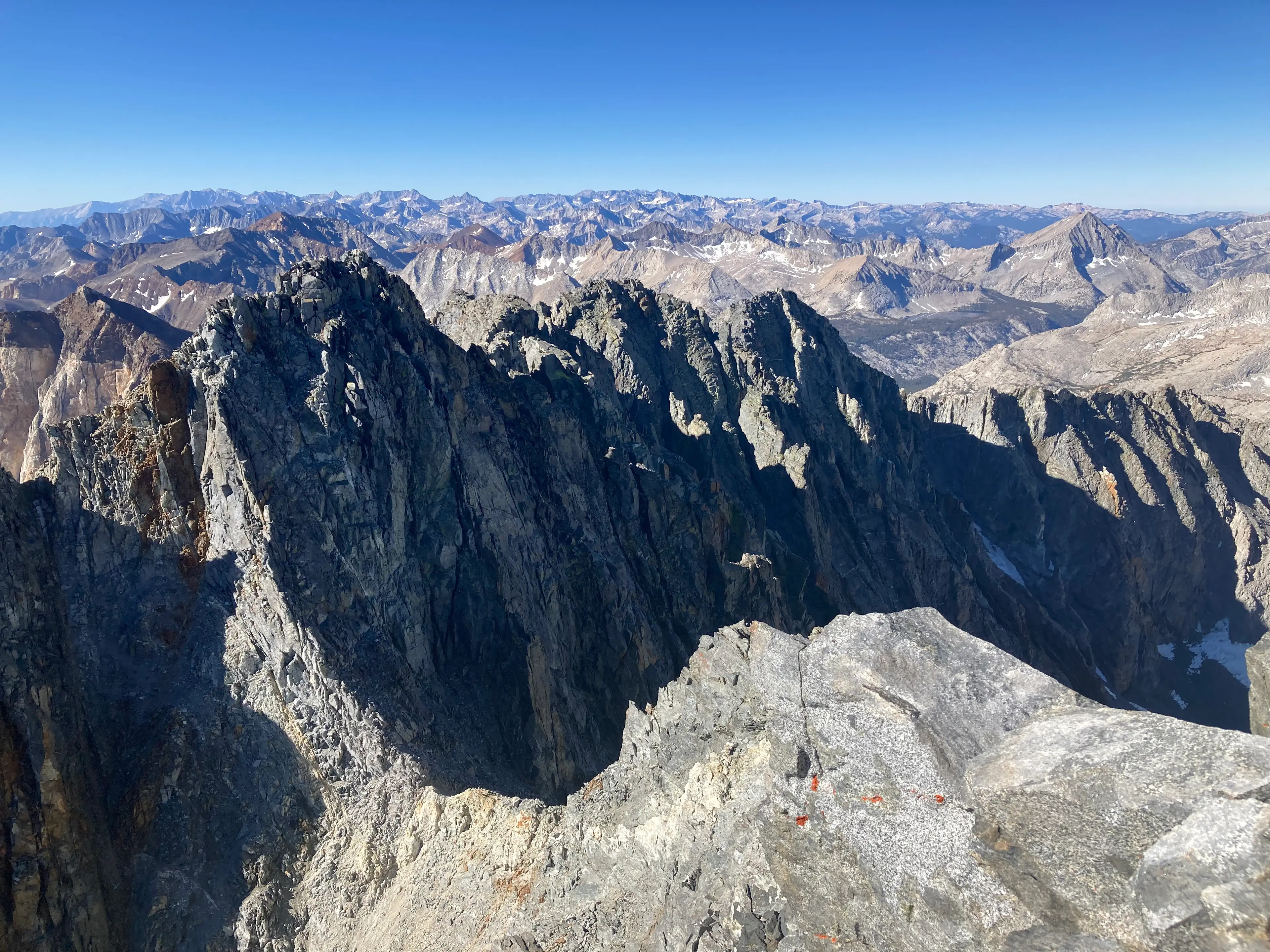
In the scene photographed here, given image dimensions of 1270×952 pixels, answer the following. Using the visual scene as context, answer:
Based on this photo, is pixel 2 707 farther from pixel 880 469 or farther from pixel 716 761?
pixel 880 469

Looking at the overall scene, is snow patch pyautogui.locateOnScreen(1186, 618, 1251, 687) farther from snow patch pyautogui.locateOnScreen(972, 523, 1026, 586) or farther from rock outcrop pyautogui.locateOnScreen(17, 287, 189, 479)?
rock outcrop pyautogui.locateOnScreen(17, 287, 189, 479)

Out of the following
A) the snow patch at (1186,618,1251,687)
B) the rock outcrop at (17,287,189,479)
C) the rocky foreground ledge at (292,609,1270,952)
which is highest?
Result: the rock outcrop at (17,287,189,479)

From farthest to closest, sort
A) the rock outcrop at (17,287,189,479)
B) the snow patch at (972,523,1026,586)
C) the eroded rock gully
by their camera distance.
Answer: the rock outcrop at (17,287,189,479), the snow patch at (972,523,1026,586), the eroded rock gully

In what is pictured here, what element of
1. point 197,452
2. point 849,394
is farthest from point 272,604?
point 849,394

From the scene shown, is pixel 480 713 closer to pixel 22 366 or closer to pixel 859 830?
pixel 859 830

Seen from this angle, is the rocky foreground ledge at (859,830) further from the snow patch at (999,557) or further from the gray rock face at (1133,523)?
the snow patch at (999,557)

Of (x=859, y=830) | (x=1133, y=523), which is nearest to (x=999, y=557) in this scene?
(x=1133, y=523)

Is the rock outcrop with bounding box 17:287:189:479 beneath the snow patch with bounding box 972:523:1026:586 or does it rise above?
above

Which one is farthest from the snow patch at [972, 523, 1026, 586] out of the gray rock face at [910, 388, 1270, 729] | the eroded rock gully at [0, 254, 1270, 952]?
the eroded rock gully at [0, 254, 1270, 952]
